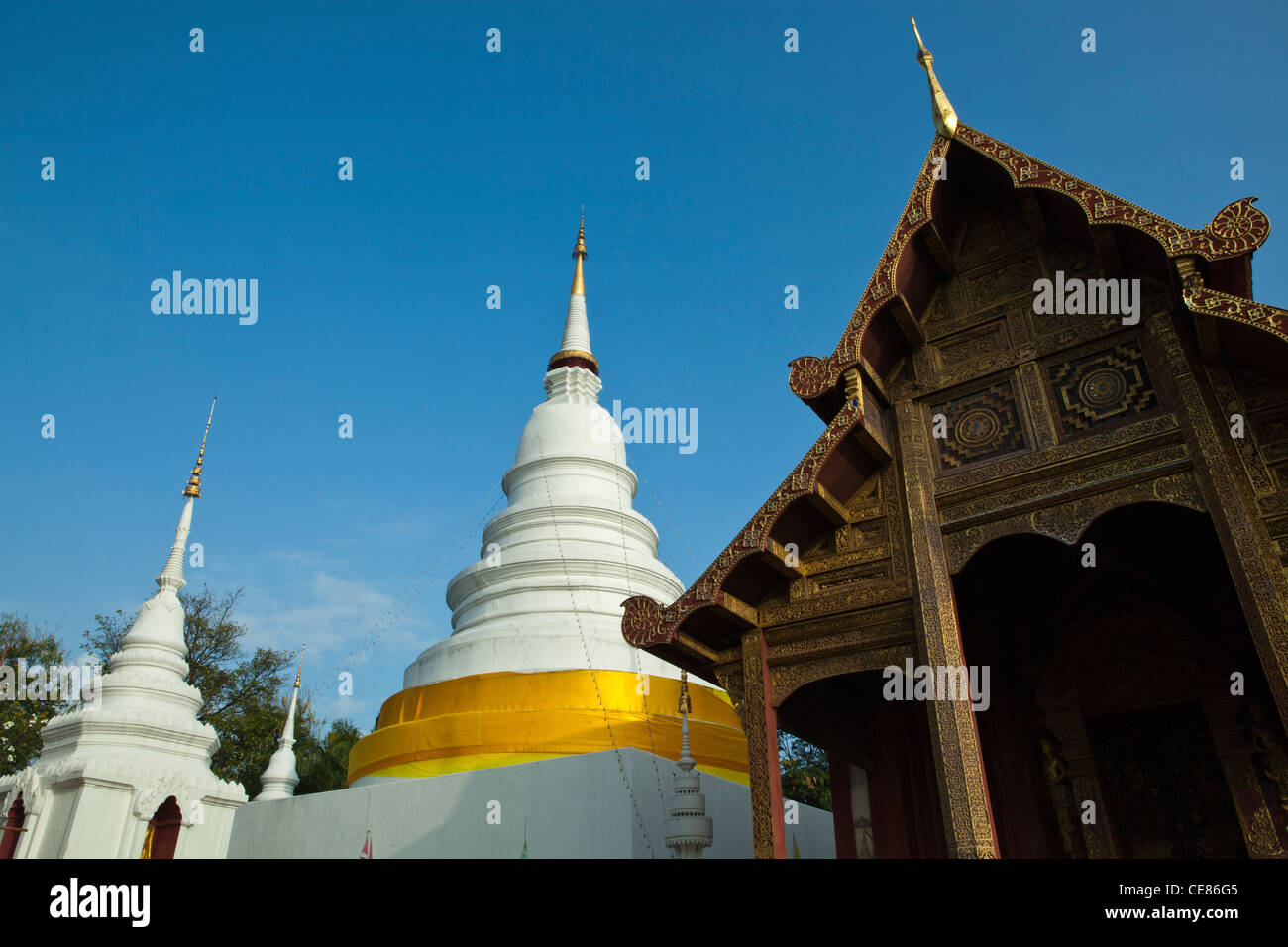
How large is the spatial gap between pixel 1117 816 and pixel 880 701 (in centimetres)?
237

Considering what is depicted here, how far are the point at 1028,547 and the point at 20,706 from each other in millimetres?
28101

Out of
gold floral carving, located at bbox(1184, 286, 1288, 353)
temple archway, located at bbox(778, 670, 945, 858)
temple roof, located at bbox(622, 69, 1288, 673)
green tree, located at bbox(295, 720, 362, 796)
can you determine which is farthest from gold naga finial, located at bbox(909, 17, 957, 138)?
green tree, located at bbox(295, 720, 362, 796)

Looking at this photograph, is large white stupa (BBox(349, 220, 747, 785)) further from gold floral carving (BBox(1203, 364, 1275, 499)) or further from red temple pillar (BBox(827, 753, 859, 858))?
gold floral carving (BBox(1203, 364, 1275, 499))

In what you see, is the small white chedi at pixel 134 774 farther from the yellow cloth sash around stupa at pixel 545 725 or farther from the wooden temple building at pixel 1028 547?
the wooden temple building at pixel 1028 547

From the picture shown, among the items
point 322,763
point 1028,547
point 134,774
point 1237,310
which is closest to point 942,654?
point 1028,547

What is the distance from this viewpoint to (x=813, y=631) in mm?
7199

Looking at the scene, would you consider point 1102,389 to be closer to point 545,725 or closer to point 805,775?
point 545,725

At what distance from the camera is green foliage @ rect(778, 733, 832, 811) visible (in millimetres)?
28344

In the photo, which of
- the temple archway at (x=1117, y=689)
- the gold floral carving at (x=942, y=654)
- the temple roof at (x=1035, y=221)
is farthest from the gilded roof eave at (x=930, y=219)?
the temple archway at (x=1117, y=689)

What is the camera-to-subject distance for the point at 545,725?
44.6ft

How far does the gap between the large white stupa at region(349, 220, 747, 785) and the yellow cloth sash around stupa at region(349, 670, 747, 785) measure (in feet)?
0.07

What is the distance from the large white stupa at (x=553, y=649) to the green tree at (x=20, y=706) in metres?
13.6

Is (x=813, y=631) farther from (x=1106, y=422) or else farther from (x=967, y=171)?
(x=967, y=171)

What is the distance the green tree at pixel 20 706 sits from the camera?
23.4 meters
